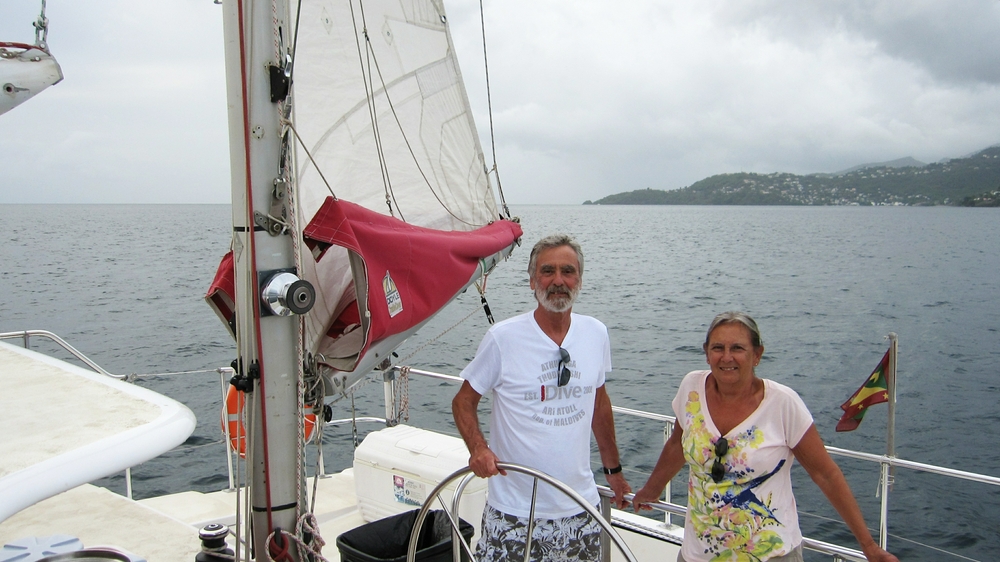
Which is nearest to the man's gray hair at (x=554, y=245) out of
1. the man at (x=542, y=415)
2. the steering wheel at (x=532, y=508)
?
the man at (x=542, y=415)

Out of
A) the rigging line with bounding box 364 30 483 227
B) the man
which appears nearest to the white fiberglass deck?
the man

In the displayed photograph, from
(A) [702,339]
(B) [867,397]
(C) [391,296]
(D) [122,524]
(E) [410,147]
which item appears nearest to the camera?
(C) [391,296]

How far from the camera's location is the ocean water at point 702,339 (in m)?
10.2

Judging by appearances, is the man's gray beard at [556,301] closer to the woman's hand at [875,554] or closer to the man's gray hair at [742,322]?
the man's gray hair at [742,322]

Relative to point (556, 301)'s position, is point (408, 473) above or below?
below

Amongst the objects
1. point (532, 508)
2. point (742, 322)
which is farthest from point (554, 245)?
point (532, 508)

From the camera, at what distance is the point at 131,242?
63.5m

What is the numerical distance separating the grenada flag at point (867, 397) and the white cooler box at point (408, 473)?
8.30 ft

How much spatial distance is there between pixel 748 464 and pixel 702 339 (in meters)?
18.5

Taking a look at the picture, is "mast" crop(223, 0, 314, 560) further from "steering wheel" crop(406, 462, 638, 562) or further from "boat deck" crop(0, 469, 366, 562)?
"boat deck" crop(0, 469, 366, 562)

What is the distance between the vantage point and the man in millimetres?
2645

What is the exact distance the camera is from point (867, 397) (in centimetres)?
501

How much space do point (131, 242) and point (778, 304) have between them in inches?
2186

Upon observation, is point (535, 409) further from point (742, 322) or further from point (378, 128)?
point (378, 128)
